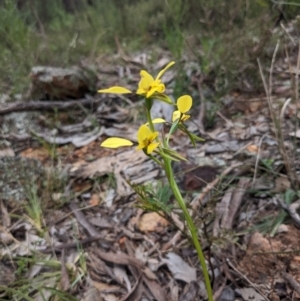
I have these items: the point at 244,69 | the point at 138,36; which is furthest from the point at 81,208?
the point at 138,36

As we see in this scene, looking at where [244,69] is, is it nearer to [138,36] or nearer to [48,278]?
[48,278]

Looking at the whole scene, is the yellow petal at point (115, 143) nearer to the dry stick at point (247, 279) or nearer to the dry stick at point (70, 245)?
the dry stick at point (247, 279)

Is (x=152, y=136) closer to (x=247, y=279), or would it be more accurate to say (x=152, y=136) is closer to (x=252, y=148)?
(x=247, y=279)

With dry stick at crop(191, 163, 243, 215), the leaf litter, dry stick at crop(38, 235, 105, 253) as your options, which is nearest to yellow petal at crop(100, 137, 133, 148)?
the leaf litter

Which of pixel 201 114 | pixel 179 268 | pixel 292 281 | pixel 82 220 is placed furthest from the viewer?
pixel 201 114

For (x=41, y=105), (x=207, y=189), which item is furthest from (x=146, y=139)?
(x=41, y=105)

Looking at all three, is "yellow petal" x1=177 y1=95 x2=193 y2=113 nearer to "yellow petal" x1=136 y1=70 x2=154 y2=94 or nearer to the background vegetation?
"yellow petal" x1=136 y1=70 x2=154 y2=94

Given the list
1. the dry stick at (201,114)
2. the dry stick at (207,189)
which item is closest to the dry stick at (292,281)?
the dry stick at (207,189)
